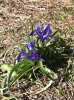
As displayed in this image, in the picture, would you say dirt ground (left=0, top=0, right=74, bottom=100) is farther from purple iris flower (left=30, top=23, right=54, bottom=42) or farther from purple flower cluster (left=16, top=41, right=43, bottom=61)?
purple iris flower (left=30, top=23, right=54, bottom=42)

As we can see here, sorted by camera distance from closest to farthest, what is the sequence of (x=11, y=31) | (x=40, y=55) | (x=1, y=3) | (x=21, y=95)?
(x=21, y=95), (x=40, y=55), (x=11, y=31), (x=1, y=3)

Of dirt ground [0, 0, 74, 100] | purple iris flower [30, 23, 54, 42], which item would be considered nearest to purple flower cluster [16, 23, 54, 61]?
purple iris flower [30, 23, 54, 42]

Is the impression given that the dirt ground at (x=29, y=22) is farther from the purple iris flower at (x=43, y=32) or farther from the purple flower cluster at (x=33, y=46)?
the purple iris flower at (x=43, y=32)

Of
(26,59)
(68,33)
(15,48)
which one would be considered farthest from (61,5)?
(26,59)

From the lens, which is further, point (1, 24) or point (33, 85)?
point (1, 24)

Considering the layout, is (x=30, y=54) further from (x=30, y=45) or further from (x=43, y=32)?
(x=43, y=32)

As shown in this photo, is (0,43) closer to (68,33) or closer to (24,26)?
(24,26)

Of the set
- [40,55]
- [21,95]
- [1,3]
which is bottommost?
[21,95]

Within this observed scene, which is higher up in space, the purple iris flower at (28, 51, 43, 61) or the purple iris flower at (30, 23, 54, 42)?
the purple iris flower at (30, 23, 54, 42)
